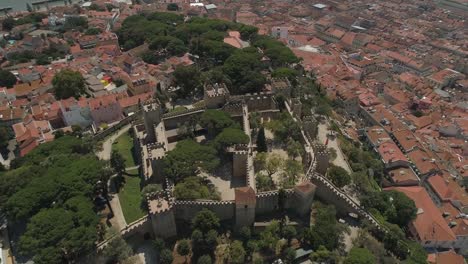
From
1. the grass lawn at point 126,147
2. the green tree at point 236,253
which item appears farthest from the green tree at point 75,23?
the green tree at point 236,253

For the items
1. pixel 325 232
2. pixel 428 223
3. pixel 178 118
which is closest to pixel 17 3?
pixel 178 118

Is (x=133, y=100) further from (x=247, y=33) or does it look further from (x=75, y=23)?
(x=75, y=23)

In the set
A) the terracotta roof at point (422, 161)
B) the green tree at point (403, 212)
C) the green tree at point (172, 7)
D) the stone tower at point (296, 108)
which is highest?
the green tree at point (172, 7)

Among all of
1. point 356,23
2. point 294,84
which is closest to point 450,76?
point 356,23

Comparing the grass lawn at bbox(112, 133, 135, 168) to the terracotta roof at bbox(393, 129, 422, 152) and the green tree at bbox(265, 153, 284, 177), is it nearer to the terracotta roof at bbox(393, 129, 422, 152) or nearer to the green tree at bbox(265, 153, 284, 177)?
the green tree at bbox(265, 153, 284, 177)

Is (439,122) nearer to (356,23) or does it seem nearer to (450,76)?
(450,76)

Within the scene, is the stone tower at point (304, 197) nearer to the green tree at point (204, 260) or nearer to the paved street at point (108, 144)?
the green tree at point (204, 260)
